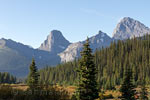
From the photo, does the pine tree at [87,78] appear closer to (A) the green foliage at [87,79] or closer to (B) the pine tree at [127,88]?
(A) the green foliage at [87,79]

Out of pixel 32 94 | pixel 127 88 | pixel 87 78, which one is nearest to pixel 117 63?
pixel 127 88

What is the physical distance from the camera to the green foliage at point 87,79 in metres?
17.2

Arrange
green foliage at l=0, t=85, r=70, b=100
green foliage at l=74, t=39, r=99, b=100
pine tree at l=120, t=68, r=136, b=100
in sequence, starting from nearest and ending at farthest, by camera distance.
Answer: green foliage at l=0, t=85, r=70, b=100
green foliage at l=74, t=39, r=99, b=100
pine tree at l=120, t=68, r=136, b=100

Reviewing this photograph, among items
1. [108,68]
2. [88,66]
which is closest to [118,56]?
[108,68]

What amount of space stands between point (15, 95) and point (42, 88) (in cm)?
102

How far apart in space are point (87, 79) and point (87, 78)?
0.15 metres

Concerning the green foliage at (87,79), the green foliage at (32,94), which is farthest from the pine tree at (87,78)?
the green foliage at (32,94)

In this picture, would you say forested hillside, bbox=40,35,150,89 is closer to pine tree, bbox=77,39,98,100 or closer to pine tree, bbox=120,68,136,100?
pine tree, bbox=120,68,136,100

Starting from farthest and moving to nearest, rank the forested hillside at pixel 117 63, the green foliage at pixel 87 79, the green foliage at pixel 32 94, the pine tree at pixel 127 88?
the forested hillside at pixel 117 63 < the pine tree at pixel 127 88 < the green foliage at pixel 87 79 < the green foliage at pixel 32 94

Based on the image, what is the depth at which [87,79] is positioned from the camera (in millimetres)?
18391

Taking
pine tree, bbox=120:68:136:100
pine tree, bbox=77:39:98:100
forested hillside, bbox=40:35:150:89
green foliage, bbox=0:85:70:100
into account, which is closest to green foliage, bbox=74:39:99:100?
pine tree, bbox=77:39:98:100

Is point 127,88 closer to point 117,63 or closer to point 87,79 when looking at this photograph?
point 87,79

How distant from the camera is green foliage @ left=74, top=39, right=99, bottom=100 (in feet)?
56.5

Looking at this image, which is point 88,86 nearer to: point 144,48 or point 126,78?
point 126,78
